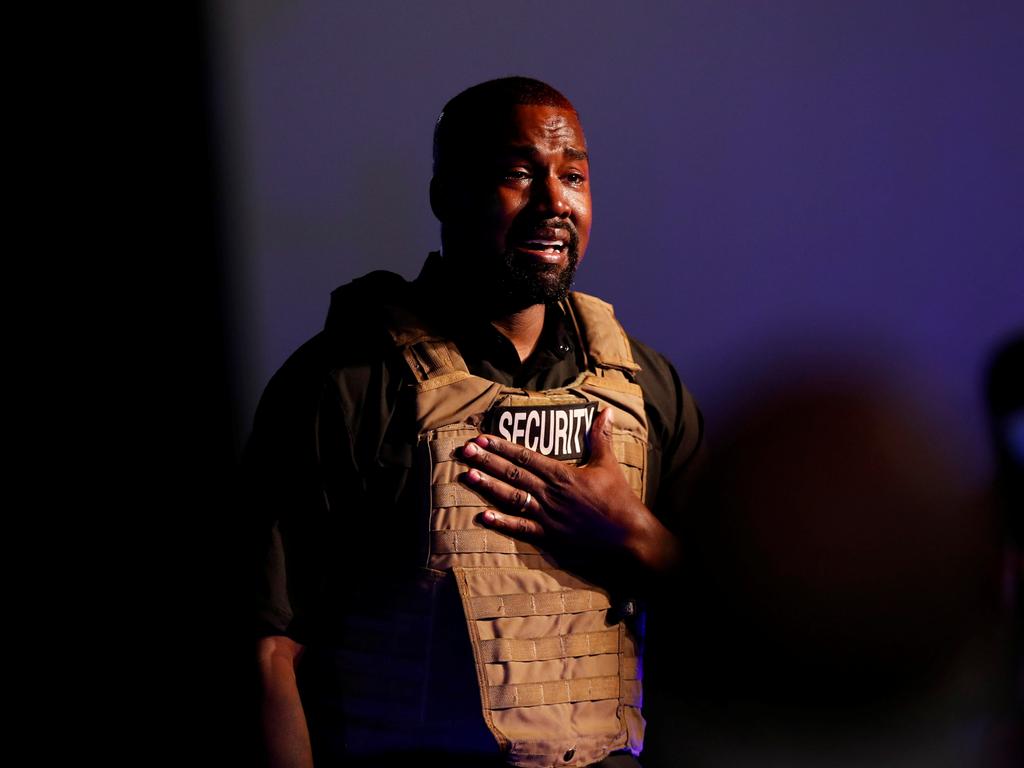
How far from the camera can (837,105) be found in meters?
2.15

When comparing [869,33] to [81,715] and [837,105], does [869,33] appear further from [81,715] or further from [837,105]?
[81,715]

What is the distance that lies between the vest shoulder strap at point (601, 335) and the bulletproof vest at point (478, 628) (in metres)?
0.12

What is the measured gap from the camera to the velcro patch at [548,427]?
5.25 feet

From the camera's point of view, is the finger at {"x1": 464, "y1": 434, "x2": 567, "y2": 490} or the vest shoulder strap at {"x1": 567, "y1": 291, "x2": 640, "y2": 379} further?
the vest shoulder strap at {"x1": 567, "y1": 291, "x2": 640, "y2": 379}

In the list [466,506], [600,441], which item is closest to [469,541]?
[466,506]

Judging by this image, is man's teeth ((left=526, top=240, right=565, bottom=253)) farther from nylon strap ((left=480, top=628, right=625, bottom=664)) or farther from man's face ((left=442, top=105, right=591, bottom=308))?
nylon strap ((left=480, top=628, right=625, bottom=664))

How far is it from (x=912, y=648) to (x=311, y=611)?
3.87ft

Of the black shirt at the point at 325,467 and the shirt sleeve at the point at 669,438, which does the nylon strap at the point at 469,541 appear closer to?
the black shirt at the point at 325,467

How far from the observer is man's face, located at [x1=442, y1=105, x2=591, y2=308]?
1610mm

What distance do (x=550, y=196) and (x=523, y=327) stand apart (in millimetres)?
226

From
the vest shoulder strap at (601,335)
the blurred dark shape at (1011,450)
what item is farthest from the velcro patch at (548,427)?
the blurred dark shape at (1011,450)

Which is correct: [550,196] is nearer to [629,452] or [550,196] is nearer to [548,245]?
[548,245]

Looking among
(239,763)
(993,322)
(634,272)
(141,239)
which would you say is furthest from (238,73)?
(993,322)

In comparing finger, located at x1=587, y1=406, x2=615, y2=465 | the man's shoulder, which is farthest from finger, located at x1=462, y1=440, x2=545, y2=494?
the man's shoulder
